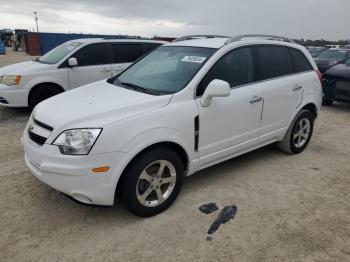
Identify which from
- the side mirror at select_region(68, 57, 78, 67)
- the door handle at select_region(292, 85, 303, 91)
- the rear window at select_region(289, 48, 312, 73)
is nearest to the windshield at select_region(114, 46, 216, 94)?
the door handle at select_region(292, 85, 303, 91)

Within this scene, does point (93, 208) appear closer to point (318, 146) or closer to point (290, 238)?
point (290, 238)

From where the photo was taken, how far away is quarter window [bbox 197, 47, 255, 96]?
361 cm

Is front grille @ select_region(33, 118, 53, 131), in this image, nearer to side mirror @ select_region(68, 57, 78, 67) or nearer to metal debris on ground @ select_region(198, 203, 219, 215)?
metal debris on ground @ select_region(198, 203, 219, 215)

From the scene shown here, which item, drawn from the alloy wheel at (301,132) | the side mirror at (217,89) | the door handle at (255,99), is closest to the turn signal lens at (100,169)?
the side mirror at (217,89)

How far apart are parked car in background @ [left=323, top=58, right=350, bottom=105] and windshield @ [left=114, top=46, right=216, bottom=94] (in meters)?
5.81

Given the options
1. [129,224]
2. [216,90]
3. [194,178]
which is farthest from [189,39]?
[129,224]

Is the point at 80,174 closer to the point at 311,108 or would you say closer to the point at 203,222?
the point at 203,222

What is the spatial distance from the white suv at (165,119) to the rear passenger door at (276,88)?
1 cm

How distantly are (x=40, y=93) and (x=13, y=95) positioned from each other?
1.71 ft

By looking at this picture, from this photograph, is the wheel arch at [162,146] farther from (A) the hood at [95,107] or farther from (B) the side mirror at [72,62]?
(B) the side mirror at [72,62]

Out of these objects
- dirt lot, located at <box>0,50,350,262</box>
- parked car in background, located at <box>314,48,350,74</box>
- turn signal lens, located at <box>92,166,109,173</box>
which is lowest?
dirt lot, located at <box>0,50,350,262</box>

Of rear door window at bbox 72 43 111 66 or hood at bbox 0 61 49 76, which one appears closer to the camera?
hood at bbox 0 61 49 76

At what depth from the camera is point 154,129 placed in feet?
10.1

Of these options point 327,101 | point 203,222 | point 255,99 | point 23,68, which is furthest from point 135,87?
point 327,101
